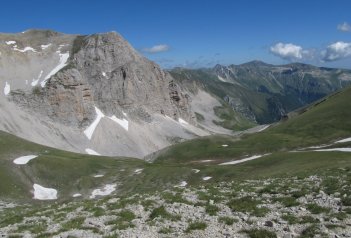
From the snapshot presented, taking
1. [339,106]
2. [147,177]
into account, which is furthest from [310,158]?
[339,106]

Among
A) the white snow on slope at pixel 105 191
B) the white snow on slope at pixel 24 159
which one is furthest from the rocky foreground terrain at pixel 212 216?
the white snow on slope at pixel 24 159

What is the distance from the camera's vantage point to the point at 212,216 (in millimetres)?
24891

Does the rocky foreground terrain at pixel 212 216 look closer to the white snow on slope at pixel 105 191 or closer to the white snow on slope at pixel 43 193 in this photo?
the white snow on slope at pixel 105 191

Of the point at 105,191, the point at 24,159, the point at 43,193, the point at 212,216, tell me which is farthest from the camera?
the point at 24,159

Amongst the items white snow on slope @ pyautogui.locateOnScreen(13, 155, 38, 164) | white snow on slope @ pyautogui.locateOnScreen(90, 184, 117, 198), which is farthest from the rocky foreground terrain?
white snow on slope @ pyautogui.locateOnScreen(13, 155, 38, 164)

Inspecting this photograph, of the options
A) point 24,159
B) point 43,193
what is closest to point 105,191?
point 43,193

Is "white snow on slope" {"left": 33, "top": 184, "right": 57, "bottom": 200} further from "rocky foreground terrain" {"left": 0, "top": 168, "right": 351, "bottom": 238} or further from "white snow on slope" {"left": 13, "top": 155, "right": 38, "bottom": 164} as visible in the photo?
"rocky foreground terrain" {"left": 0, "top": 168, "right": 351, "bottom": 238}

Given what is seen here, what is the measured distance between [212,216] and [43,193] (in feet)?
217

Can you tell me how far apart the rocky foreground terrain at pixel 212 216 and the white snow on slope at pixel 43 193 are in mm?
53641

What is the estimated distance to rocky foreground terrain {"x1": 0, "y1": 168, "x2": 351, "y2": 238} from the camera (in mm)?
21719

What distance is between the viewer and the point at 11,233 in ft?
78.5

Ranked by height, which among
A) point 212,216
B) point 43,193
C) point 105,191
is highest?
point 212,216

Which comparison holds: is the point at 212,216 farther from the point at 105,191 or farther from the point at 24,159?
the point at 24,159

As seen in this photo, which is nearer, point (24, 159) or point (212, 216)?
point (212, 216)
